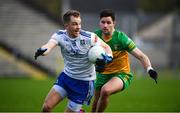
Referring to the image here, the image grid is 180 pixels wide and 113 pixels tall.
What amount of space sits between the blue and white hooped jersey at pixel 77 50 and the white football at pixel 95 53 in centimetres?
16

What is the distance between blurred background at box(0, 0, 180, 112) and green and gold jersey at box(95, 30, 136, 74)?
4273 mm

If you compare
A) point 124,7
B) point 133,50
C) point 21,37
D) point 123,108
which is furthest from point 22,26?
point 133,50

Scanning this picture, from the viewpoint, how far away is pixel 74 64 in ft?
35.5

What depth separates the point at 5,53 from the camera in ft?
111

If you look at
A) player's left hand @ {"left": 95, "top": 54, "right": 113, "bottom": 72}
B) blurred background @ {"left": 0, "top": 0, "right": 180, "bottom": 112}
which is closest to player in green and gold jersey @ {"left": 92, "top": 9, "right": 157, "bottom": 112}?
player's left hand @ {"left": 95, "top": 54, "right": 113, "bottom": 72}

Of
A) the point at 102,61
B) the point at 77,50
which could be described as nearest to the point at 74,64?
the point at 77,50

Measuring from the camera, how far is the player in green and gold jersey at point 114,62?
39.6 ft

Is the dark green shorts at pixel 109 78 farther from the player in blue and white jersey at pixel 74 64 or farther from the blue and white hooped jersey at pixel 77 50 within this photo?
the blue and white hooped jersey at pixel 77 50

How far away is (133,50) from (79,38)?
→ 1.69m

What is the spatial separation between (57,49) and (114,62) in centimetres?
2341

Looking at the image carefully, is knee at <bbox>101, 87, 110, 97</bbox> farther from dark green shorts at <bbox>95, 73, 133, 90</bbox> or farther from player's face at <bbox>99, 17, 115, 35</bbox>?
player's face at <bbox>99, 17, 115, 35</bbox>

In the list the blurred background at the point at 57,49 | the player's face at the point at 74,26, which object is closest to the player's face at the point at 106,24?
the player's face at the point at 74,26

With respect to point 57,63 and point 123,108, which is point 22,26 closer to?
point 57,63

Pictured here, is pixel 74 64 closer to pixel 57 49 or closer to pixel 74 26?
pixel 74 26
